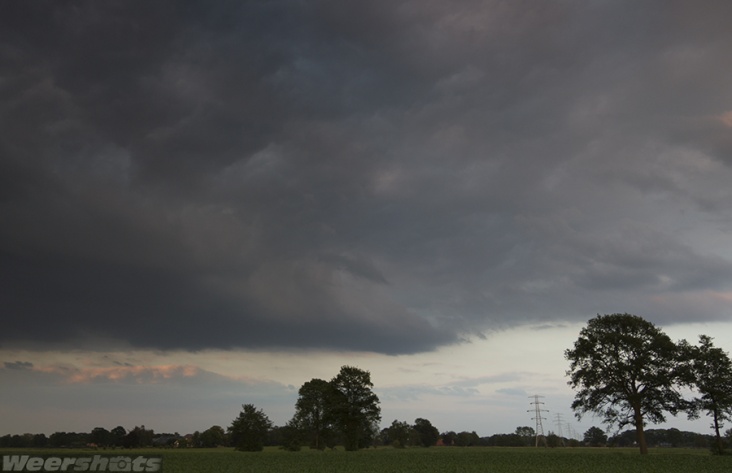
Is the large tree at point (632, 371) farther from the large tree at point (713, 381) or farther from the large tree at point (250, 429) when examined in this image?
the large tree at point (250, 429)

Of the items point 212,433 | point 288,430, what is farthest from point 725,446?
point 212,433

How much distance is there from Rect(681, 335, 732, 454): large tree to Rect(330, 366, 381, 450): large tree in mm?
58508

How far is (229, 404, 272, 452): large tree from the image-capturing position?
4503 inches

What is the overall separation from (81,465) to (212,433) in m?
154

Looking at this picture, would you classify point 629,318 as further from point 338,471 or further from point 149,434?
point 149,434

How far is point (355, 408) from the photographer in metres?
107

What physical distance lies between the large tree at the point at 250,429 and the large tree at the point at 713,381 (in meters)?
84.1

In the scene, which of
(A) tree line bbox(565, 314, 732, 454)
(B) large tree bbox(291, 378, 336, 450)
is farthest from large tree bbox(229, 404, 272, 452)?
(A) tree line bbox(565, 314, 732, 454)

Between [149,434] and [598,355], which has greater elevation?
[598,355]

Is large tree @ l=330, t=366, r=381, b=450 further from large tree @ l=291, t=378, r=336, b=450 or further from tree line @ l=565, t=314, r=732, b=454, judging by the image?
tree line @ l=565, t=314, r=732, b=454

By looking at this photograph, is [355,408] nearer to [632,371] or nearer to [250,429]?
[250,429]

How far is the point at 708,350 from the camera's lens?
241 ft

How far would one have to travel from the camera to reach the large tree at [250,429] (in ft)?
375

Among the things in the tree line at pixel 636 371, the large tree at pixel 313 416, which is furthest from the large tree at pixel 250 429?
the tree line at pixel 636 371
